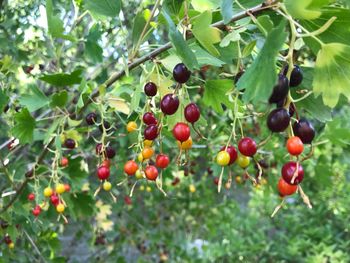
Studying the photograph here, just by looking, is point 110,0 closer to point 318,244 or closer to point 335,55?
point 335,55

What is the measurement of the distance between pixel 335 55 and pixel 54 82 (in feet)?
2.26

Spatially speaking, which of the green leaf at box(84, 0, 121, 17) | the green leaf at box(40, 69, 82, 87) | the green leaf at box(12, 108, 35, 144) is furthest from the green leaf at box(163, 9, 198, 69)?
the green leaf at box(12, 108, 35, 144)

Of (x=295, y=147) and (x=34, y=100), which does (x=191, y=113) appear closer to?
(x=295, y=147)

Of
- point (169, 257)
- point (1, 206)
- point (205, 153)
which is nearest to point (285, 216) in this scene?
point (169, 257)

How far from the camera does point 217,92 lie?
0.86 meters

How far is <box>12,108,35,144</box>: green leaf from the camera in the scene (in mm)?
1172

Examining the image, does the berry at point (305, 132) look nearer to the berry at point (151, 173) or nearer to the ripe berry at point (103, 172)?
the berry at point (151, 173)

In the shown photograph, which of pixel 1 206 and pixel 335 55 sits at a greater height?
pixel 335 55

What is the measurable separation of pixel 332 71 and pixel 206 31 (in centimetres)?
20

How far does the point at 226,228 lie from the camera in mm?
3650

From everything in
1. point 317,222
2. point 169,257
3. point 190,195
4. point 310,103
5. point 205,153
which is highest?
point 310,103

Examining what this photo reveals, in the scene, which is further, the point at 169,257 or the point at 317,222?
the point at 317,222

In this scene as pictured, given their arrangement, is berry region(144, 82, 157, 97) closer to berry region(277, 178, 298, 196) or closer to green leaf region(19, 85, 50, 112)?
berry region(277, 178, 298, 196)

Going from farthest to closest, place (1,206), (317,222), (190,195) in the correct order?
(317,222), (190,195), (1,206)
